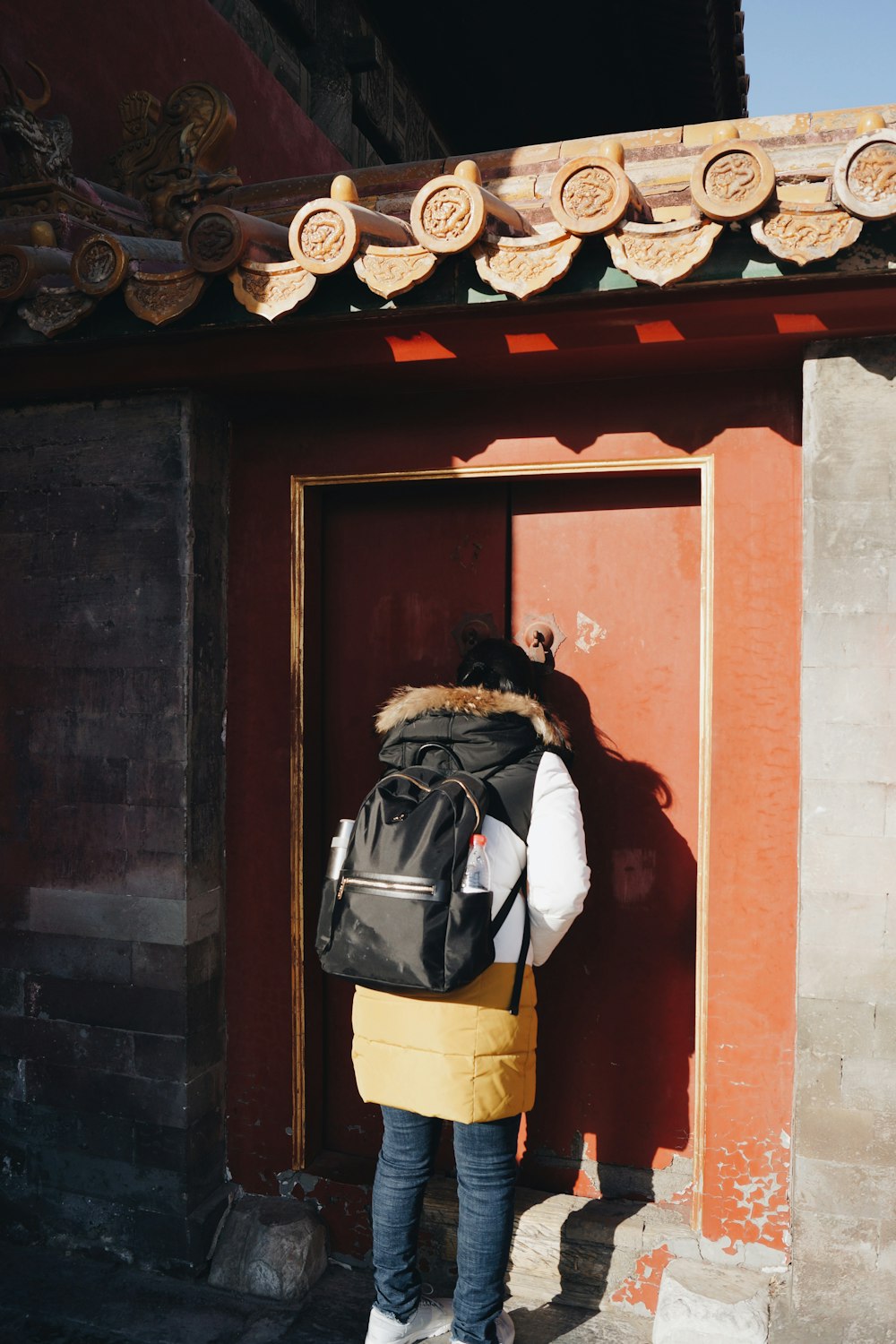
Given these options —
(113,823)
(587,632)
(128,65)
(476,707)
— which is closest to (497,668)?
(476,707)

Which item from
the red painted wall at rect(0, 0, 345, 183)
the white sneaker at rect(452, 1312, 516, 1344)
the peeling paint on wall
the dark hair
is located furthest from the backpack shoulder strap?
the red painted wall at rect(0, 0, 345, 183)

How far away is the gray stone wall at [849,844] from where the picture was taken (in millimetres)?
3002

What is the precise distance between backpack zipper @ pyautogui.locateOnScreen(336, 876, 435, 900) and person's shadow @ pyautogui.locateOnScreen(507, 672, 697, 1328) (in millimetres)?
959

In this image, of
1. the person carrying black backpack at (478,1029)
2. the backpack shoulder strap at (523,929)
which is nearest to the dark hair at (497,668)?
the person carrying black backpack at (478,1029)

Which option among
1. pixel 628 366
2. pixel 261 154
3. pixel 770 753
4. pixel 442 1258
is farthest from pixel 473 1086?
pixel 261 154

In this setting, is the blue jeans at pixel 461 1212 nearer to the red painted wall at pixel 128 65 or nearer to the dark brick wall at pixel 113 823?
the dark brick wall at pixel 113 823

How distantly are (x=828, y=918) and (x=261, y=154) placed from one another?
5313mm

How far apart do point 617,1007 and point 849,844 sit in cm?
111

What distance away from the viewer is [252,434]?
3.88 m

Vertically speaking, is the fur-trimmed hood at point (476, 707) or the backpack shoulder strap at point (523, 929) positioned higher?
Answer: the fur-trimmed hood at point (476, 707)

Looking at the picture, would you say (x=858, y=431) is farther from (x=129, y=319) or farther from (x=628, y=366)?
(x=129, y=319)

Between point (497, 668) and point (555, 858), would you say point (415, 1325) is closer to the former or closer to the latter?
point (555, 858)

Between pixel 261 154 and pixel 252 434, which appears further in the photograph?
pixel 261 154

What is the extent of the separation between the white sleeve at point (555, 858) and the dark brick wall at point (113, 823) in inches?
53.5
